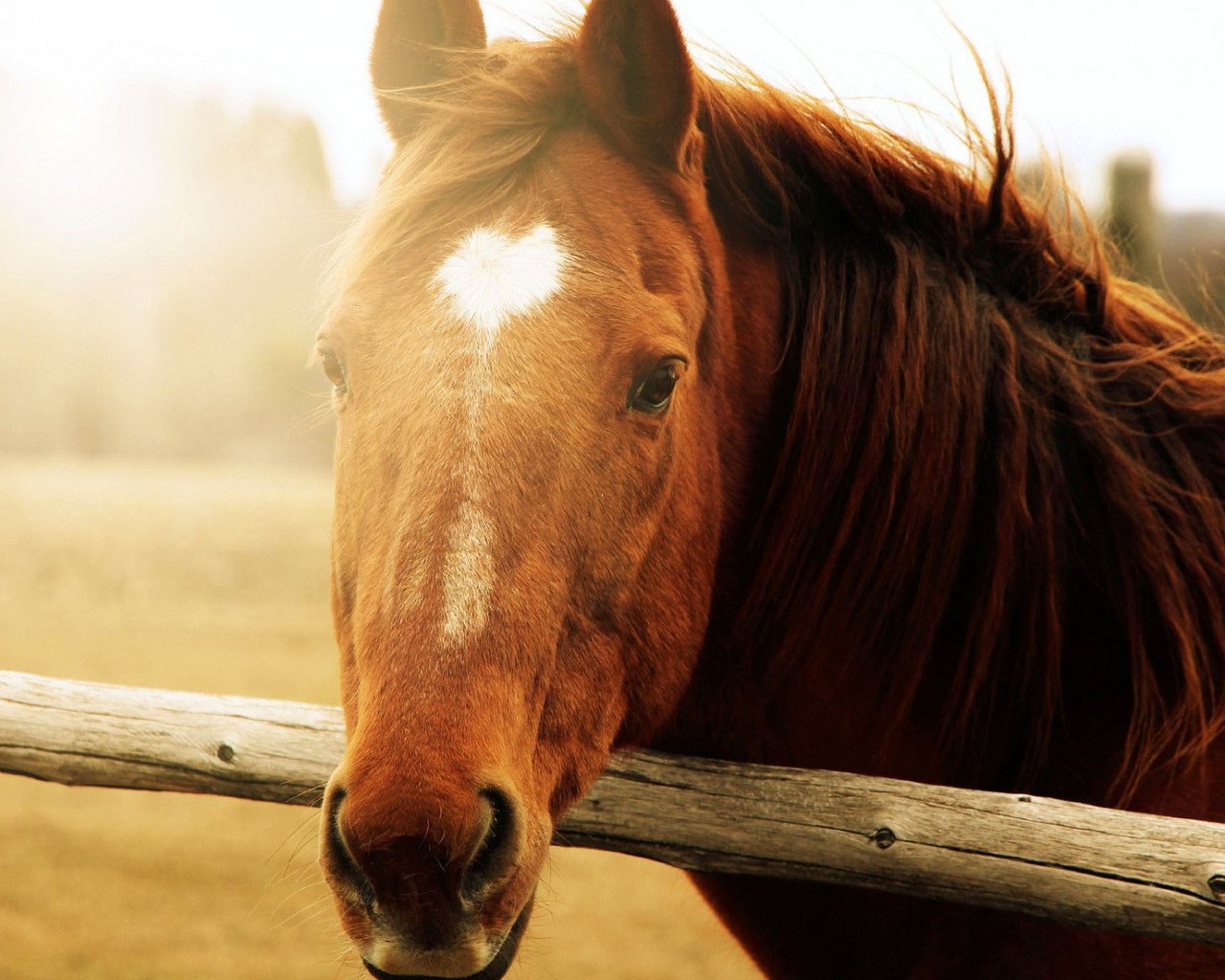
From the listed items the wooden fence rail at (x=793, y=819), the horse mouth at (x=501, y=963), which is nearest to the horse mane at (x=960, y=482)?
the wooden fence rail at (x=793, y=819)

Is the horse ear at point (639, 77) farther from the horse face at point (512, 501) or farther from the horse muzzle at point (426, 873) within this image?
the horse muzzle at point (426, 873)

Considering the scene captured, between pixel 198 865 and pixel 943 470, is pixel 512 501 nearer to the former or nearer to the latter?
pixel 943 470

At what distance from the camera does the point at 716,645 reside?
188 centimetres

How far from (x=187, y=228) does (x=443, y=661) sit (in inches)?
1694

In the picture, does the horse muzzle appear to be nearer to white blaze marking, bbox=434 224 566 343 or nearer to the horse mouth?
the horse mouth

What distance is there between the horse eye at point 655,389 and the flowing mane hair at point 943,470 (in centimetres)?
35

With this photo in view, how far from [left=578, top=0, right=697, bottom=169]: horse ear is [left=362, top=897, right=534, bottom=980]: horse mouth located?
1.30 metres

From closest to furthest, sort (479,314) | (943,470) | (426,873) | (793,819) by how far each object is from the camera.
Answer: (426,873)
(479,314)
(793,819)
(943,470)

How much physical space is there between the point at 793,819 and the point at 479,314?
988 millimetres

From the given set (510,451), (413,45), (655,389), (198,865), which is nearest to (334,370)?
(510,451)

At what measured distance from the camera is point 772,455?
1.92 m

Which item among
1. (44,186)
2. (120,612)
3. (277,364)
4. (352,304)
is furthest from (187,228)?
(352,304)

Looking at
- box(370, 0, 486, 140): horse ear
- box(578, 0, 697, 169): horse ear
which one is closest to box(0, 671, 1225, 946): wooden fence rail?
box(578, 0, 697, 169): horse ear

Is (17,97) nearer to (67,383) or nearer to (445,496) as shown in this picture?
(67,383)
